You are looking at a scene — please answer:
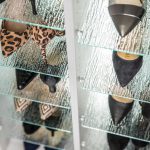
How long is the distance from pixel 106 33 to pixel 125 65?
0.13 m

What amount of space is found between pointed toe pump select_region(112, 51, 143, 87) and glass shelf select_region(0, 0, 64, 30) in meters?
0.24

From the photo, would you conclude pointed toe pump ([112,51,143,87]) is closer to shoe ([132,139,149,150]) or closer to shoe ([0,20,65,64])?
shoe ([0,20,65,64])

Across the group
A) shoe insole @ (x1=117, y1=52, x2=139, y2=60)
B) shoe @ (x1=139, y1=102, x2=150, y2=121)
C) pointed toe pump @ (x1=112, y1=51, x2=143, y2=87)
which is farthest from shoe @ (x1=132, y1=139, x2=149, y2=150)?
shoe insole @ (x1=117, y1=52, x2=139, y2=60)

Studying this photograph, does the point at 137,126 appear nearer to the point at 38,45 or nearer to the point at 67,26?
the point at 38,45

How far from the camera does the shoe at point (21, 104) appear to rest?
168 cm

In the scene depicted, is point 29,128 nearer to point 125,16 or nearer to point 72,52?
point 72,52

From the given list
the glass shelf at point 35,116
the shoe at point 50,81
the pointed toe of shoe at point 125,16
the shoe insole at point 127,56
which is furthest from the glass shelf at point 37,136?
the pointed toe of shoe at point 125,16

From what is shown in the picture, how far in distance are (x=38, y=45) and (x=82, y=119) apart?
0.36m

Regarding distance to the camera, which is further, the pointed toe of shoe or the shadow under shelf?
the shadow under shelf

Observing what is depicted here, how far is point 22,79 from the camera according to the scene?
1.55m

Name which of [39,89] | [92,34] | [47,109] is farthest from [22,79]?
[92,34]

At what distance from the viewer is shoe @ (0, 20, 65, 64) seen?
1273mm

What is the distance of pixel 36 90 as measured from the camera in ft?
5.22

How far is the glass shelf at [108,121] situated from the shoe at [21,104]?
10.9 inches
